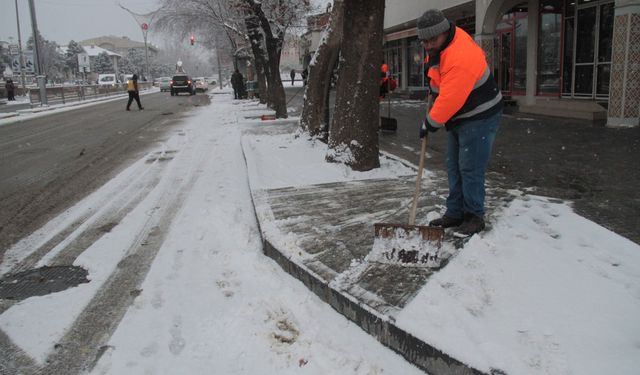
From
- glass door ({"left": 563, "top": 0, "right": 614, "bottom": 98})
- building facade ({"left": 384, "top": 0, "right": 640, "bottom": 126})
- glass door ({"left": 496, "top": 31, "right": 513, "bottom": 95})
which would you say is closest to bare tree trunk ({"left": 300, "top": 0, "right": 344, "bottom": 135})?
building facade ({"left": 384, "top": 0, "right": 640, "bottom": 126})

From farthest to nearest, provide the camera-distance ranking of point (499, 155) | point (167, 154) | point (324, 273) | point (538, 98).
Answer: point (538, 98)
point (167, 154)
point (499, 155)
point (324, 273)

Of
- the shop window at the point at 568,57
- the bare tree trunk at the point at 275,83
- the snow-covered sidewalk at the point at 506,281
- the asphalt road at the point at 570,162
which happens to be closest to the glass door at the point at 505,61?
the shop window at the point at 568,57

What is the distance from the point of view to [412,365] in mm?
2777

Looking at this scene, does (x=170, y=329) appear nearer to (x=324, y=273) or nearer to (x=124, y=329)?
(x=124, y=329)

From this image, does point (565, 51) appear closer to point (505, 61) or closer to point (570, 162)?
point (505, 61)

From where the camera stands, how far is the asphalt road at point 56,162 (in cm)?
614

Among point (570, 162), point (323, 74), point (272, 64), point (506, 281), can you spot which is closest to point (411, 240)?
point (506, 281)

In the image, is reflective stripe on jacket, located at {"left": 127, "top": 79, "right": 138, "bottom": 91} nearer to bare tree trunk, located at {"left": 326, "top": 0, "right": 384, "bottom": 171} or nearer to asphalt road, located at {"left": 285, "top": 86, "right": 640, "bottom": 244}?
asphalt road, located at {"left": 285, "top": 86, "right": 640, "bottom": 244}

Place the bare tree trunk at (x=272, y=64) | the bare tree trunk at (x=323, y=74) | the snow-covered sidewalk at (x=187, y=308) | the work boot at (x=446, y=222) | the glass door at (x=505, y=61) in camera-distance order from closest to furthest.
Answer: the snow-covered sidewalk at (x=187, y=308)
the work boot at (x=446, y=222)
the bare tree trunk at (x=323, y=74)
the bare tree trunk at (x=272, y=64)
the glass door at (x=505, y=61)

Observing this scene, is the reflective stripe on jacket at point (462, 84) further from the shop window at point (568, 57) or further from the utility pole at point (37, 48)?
the utility pole at point (37, 48)

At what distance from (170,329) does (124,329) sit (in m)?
0.30

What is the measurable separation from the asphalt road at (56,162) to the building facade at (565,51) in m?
10.1

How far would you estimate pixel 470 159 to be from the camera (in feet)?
13.5

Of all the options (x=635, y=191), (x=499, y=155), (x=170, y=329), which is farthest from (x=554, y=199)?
(x=170, y=329)
